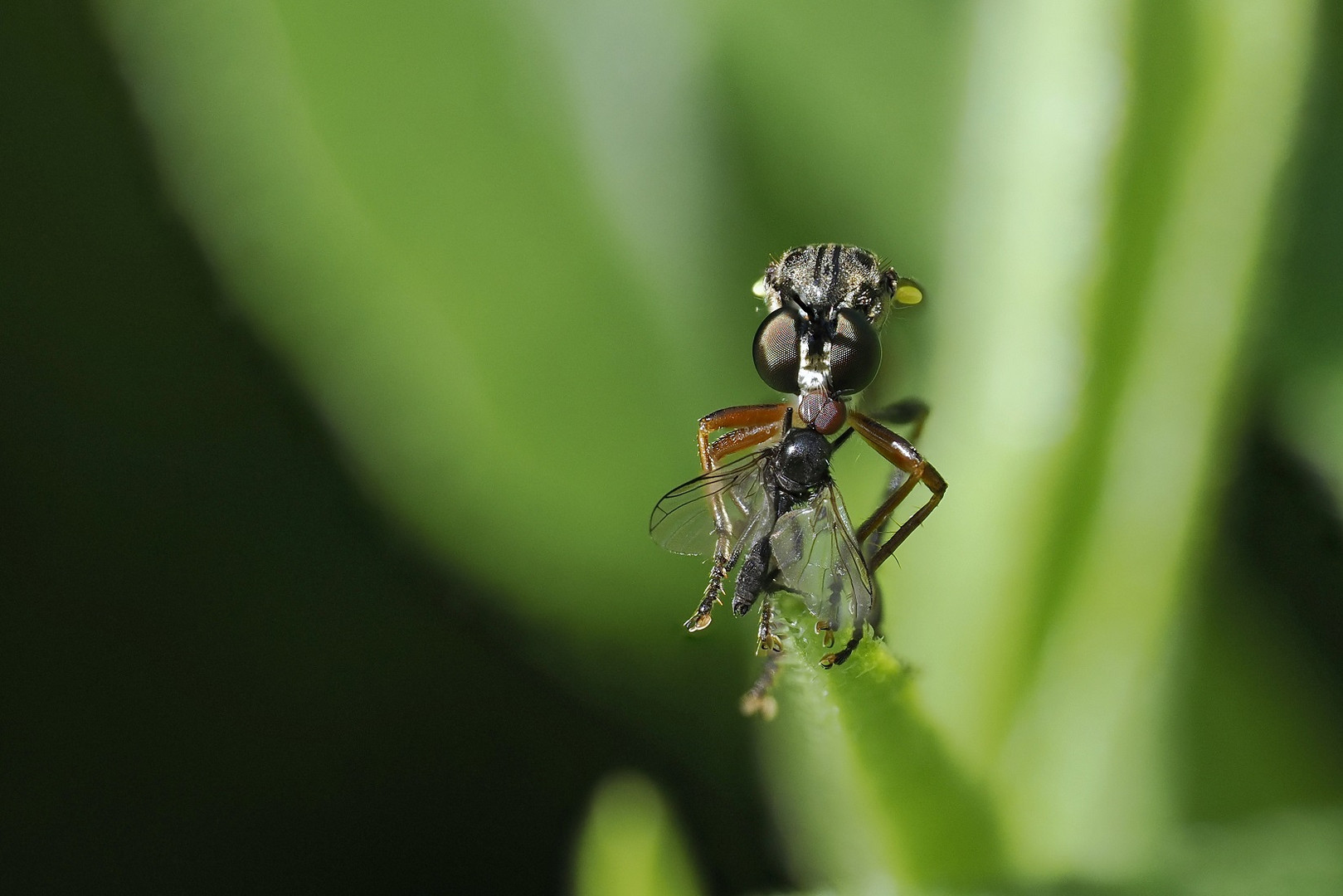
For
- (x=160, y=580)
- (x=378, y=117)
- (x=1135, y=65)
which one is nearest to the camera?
(x=1135, y=65)

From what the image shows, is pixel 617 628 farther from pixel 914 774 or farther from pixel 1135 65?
pixel 1135 65

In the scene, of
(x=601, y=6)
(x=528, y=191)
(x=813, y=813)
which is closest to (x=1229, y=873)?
(x=813, y=813)

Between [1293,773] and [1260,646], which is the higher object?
[1260,646]

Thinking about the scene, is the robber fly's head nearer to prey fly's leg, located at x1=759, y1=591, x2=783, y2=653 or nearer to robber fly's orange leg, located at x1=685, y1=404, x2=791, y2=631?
robber fly's orange leg, located at x1=685, y1=404, x2=791, y2=631

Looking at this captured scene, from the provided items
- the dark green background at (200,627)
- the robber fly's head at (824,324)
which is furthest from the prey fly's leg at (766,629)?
the dark green background at (200,627)

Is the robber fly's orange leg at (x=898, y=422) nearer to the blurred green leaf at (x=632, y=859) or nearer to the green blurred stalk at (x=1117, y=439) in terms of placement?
the green blurred stalk at (x=1117, y=439)

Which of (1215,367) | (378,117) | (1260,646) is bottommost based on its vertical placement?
(1260,646)

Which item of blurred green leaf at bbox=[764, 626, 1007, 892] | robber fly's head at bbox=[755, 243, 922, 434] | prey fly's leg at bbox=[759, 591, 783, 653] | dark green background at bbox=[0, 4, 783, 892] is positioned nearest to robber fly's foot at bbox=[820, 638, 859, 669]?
blurred green leaf at bbox=[764, 626, 1007, 892]
